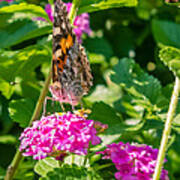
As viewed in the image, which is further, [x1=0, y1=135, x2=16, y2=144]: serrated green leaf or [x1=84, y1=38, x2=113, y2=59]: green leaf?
[x1=84, y1=38, x2=113, y2=59]: green leaf

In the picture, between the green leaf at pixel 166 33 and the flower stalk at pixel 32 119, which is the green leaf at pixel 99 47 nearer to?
the green leaf at pixel 166 33

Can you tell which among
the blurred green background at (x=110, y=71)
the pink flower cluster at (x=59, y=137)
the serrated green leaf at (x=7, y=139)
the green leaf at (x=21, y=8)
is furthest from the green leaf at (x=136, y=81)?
the serrated green leaf at (x=7, y=139)

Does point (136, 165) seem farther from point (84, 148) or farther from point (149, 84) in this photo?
point (149, 84)

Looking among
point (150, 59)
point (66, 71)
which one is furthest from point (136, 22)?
point (66, 71)

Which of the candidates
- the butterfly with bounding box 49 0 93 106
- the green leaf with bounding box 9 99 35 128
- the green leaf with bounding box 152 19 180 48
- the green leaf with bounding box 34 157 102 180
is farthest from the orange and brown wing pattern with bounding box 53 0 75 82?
the green leaf with bounding box 152 19 180 48

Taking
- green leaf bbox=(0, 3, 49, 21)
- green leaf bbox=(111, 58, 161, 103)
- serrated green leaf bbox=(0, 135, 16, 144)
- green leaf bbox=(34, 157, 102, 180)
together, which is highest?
green leaf bbox=(0, 3, 49, 21)

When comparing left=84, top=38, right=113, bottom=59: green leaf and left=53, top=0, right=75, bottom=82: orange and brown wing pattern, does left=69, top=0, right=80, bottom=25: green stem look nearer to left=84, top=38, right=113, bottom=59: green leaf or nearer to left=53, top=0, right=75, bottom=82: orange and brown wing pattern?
left=53, top=0, right=75, bottom=82: orange and brown wing pattern
